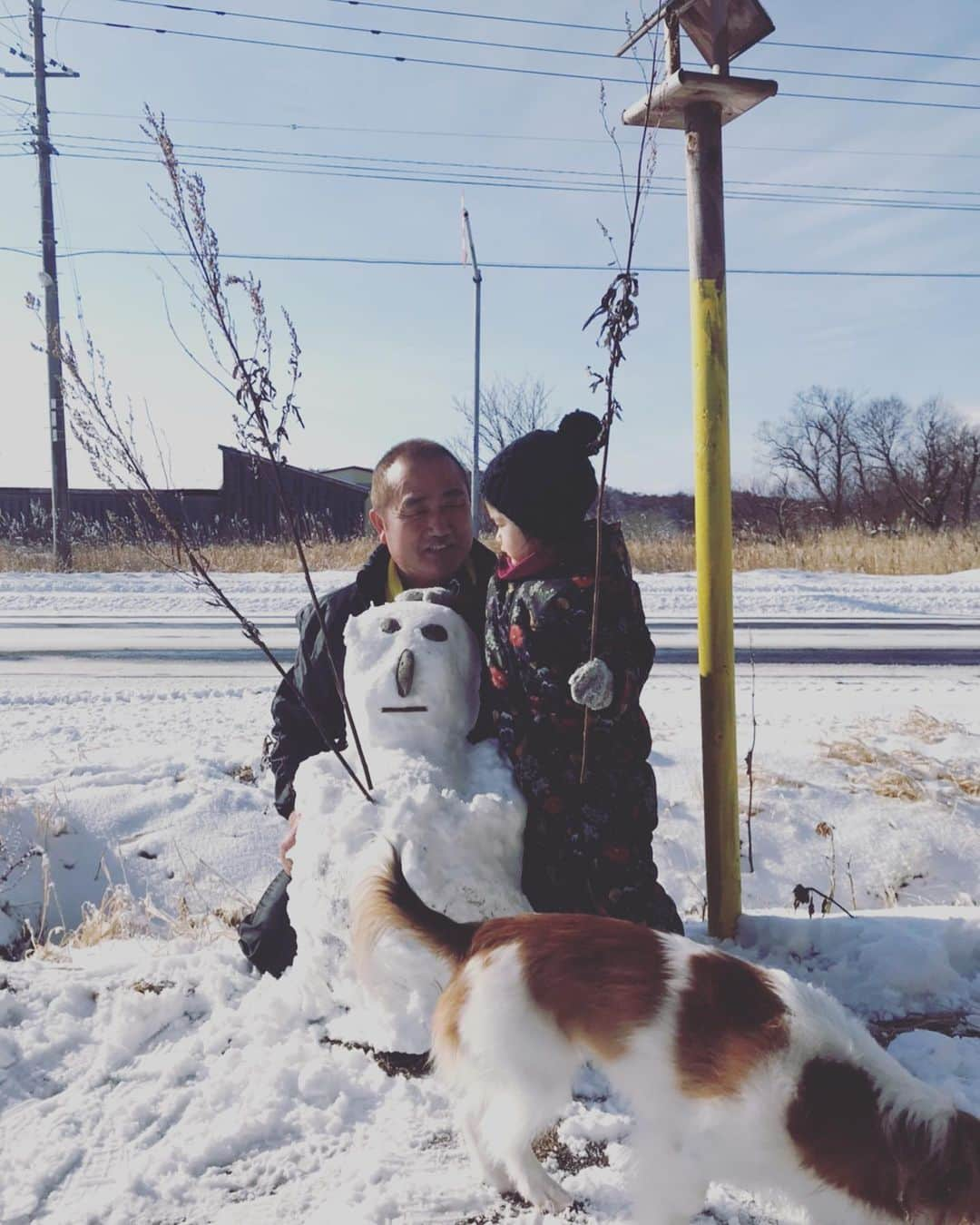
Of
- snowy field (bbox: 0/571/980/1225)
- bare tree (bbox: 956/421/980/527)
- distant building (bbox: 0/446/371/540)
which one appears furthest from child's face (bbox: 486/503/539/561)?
bare tree (bbox: 956/421/980/527)

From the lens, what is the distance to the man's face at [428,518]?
2785 millimetres

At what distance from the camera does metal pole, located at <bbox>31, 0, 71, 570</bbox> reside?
15828 mm

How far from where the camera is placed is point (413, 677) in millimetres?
2328

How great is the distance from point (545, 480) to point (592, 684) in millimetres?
597

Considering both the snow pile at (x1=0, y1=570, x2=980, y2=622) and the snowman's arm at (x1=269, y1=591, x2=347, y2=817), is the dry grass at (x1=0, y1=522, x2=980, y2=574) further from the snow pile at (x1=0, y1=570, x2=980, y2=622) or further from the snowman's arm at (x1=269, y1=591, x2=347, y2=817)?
the snowman's arm at (x1=269, y1=591, x2=347, y2=817)

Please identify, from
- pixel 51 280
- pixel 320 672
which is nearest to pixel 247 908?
pixel 320 672

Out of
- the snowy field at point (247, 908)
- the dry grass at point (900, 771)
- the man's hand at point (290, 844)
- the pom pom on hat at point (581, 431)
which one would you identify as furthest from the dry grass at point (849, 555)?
the man's hand at point (290, 844)

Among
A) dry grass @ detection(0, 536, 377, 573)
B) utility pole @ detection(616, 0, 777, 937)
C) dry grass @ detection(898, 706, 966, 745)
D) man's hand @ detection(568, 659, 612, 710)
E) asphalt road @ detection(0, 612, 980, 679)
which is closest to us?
man's hand @ detection(568, 659, 612, 710)

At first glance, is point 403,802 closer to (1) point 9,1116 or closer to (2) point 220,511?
(1) point 9,1116

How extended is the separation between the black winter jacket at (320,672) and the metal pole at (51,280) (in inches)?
567

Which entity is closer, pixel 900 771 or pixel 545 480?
pixel 545 480

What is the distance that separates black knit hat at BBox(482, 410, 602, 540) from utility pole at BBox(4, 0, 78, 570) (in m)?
15.2

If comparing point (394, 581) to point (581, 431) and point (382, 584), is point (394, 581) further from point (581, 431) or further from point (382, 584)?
point (581, 431)

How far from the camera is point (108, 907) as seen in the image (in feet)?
11.9
